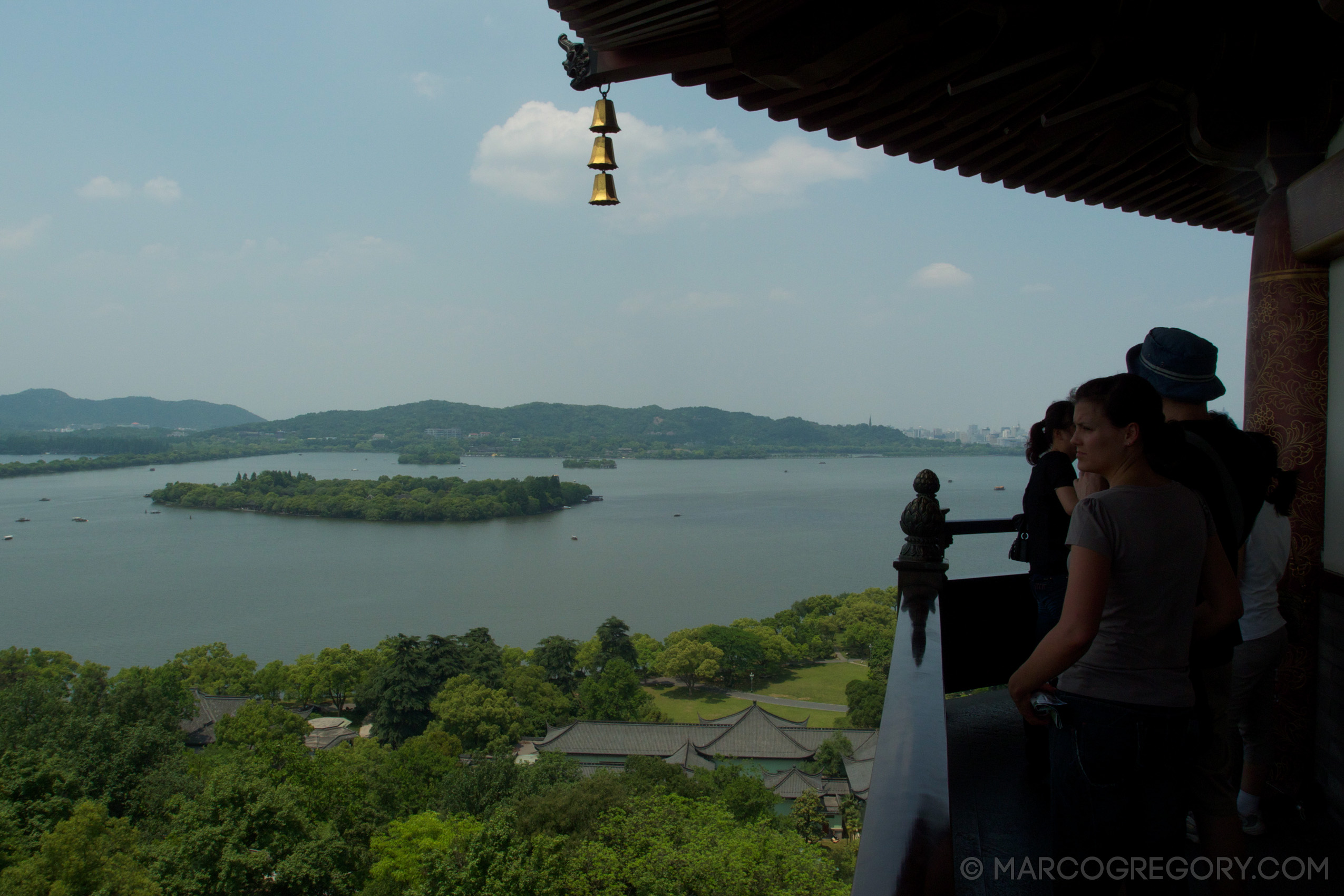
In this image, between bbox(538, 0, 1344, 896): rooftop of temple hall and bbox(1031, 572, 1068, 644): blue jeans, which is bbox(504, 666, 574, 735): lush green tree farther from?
bbox(1031, 572, 1068, 644): blue jeans

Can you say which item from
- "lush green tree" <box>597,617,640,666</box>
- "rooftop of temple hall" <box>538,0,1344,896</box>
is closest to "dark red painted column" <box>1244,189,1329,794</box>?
"rooftop of temple hall" <box>538,0,1344,896</box>

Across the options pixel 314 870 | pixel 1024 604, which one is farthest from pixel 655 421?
pixel 1024 604

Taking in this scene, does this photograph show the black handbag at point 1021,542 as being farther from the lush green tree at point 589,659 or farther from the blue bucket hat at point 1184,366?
the lush green tree at point 589,659

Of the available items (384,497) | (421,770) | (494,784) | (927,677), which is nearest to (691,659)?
(421,770)

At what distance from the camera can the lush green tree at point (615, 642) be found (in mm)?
30078

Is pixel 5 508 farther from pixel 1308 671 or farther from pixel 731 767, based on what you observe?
pixel 1308 671

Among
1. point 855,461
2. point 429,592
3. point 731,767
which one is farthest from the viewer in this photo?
point 855,461

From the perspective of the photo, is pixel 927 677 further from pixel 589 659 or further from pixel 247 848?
pixel 589 659

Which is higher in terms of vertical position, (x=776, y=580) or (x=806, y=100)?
(x=806, y=100)

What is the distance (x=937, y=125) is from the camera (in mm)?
2221

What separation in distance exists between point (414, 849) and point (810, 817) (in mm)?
9208

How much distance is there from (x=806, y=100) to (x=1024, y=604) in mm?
1636

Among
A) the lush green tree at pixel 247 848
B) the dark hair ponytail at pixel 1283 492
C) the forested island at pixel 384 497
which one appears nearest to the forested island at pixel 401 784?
the lush green tree at pixel 247 848

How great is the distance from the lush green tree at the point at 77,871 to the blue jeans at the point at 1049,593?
16.4 metres
